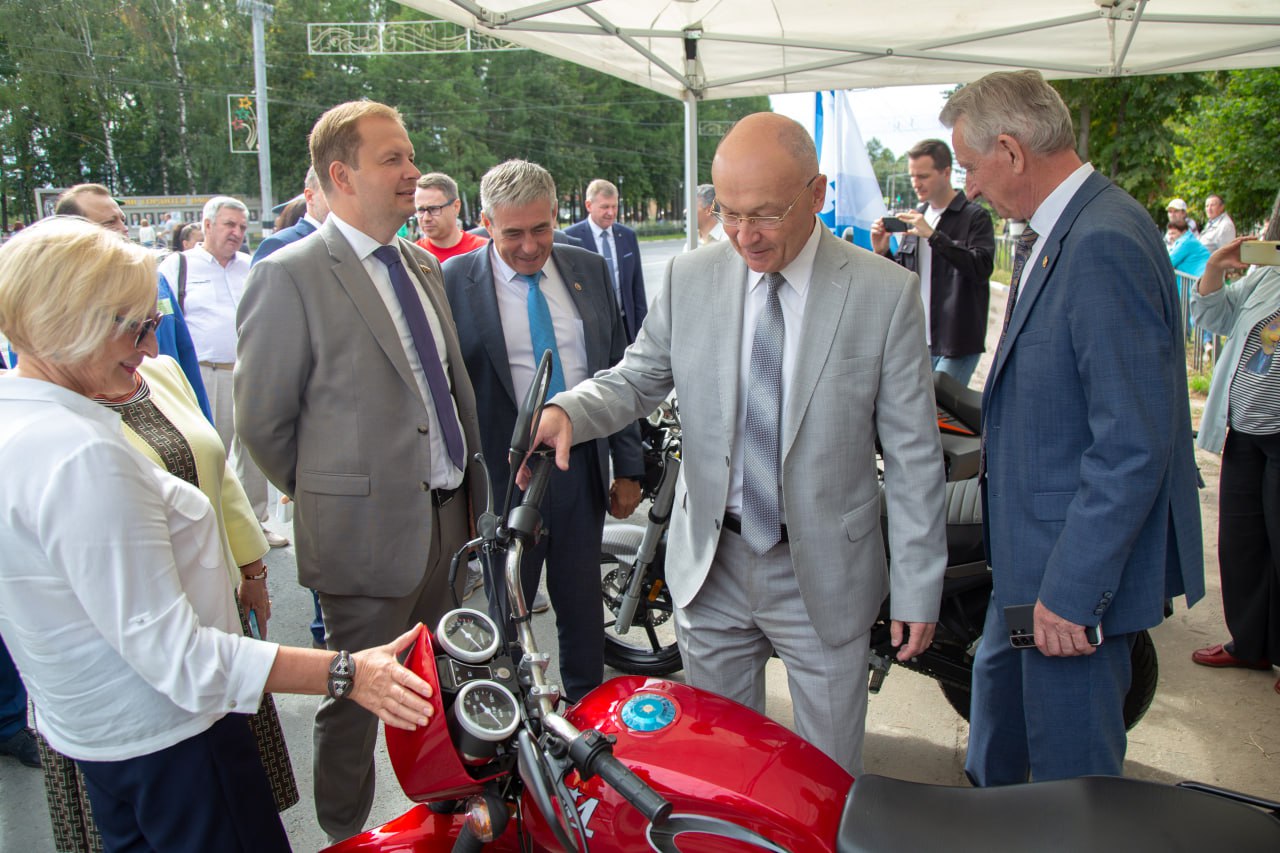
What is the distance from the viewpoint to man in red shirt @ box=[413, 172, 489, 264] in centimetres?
552

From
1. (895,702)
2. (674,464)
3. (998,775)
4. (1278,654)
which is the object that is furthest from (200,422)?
(1278,654)

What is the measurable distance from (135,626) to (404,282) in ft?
4.45

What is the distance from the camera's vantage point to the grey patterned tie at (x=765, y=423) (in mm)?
1946

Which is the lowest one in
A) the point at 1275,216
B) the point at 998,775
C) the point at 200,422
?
the point at 998,775

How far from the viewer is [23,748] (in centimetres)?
316

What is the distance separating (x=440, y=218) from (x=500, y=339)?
9.36 feet

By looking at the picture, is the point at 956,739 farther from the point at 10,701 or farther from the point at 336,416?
the point at 10,701

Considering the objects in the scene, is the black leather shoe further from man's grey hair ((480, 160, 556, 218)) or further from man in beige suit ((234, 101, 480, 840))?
man's grey hair ((480, 160, 556, 218))

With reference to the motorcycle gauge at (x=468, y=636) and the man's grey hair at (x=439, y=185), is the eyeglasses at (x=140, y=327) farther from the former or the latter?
the man's grey hair at (x=439, y=185)

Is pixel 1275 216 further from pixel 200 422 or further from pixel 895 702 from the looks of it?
pixel 200 422

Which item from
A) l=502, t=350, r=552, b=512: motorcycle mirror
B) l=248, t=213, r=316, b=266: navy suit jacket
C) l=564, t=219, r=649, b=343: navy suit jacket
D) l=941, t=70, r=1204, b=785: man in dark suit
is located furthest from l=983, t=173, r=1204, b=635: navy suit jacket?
l=248, t=213, r=316, b=266: navy suit jacket

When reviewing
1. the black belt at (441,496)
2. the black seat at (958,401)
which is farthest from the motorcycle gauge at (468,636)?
the black seat at (958,401)

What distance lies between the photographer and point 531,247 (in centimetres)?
296

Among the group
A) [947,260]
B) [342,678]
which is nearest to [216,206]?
[947,260]
